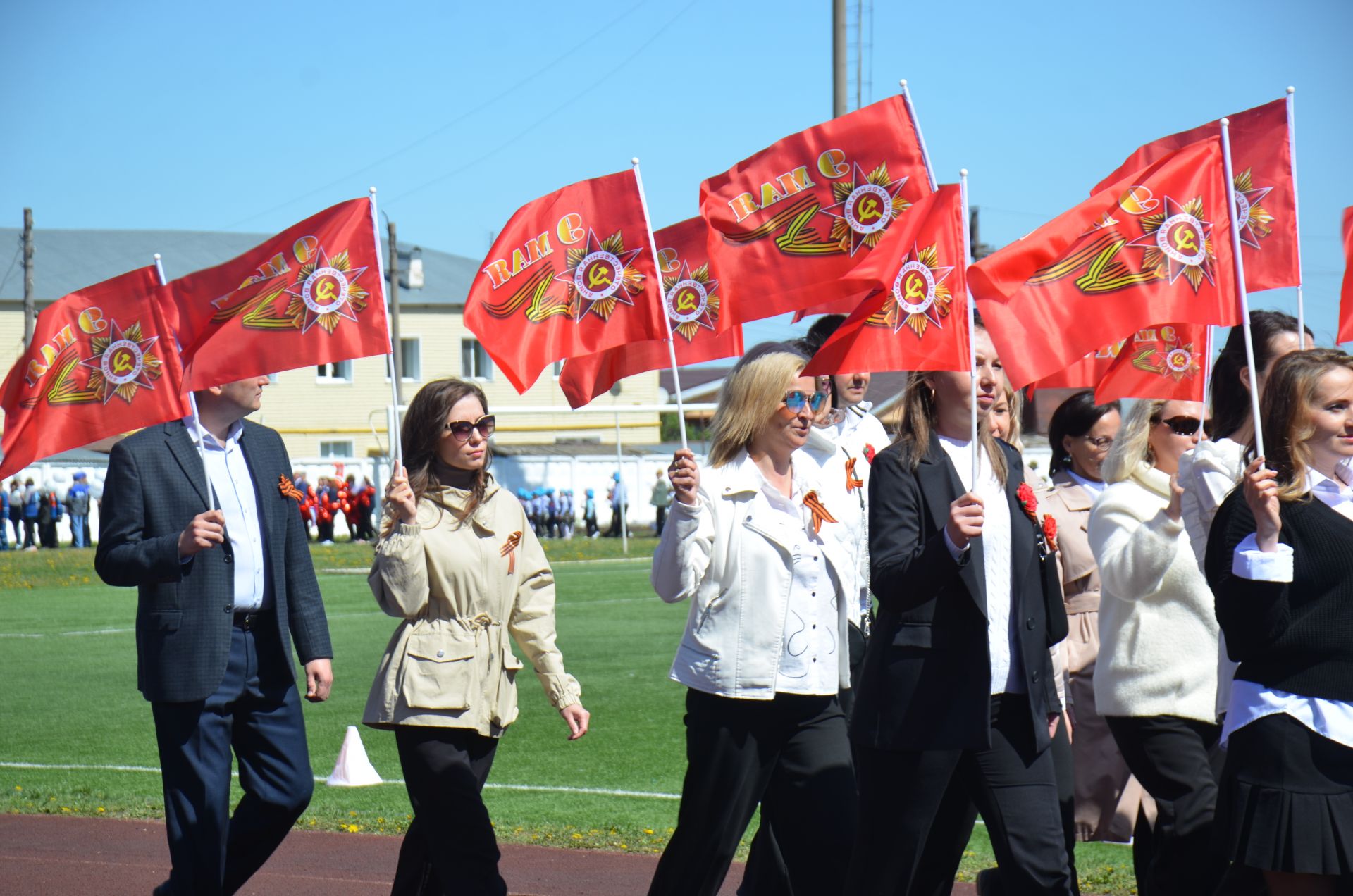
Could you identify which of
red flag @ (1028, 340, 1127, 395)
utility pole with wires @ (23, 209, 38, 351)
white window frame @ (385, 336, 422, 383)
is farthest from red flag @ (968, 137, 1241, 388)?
white window frame @ (385, 336, 422, 383)

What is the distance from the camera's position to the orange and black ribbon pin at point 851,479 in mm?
6175

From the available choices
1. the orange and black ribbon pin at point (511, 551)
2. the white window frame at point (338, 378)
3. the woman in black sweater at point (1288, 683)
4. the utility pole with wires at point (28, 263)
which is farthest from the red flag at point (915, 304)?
the white window frame at point (338, 378)

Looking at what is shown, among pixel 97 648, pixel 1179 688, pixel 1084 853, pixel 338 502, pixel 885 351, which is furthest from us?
pixel 338 502

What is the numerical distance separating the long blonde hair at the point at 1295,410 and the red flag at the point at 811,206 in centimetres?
161

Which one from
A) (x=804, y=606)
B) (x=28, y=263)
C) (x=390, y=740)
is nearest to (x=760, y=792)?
(x=804, y=606)

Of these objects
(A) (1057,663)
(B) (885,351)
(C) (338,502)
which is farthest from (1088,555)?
(C) (338,502)

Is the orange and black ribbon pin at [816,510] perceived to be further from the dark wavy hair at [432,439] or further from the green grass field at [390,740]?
the green grass field at [390,740]

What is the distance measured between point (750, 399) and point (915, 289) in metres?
0.72

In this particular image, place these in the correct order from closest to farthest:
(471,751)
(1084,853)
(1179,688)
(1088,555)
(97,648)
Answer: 1. (471,751)
2. (1179,688)
3. (1088,555)
4. (1084,853)
5. (97,648)

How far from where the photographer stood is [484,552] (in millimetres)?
5777

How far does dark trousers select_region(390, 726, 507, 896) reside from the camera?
550cm

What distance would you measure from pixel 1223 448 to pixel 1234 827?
1.38m

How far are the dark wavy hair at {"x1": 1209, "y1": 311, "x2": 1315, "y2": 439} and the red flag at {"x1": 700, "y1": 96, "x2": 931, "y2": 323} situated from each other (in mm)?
1184

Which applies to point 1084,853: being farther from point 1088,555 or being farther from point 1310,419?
point 1310,419
